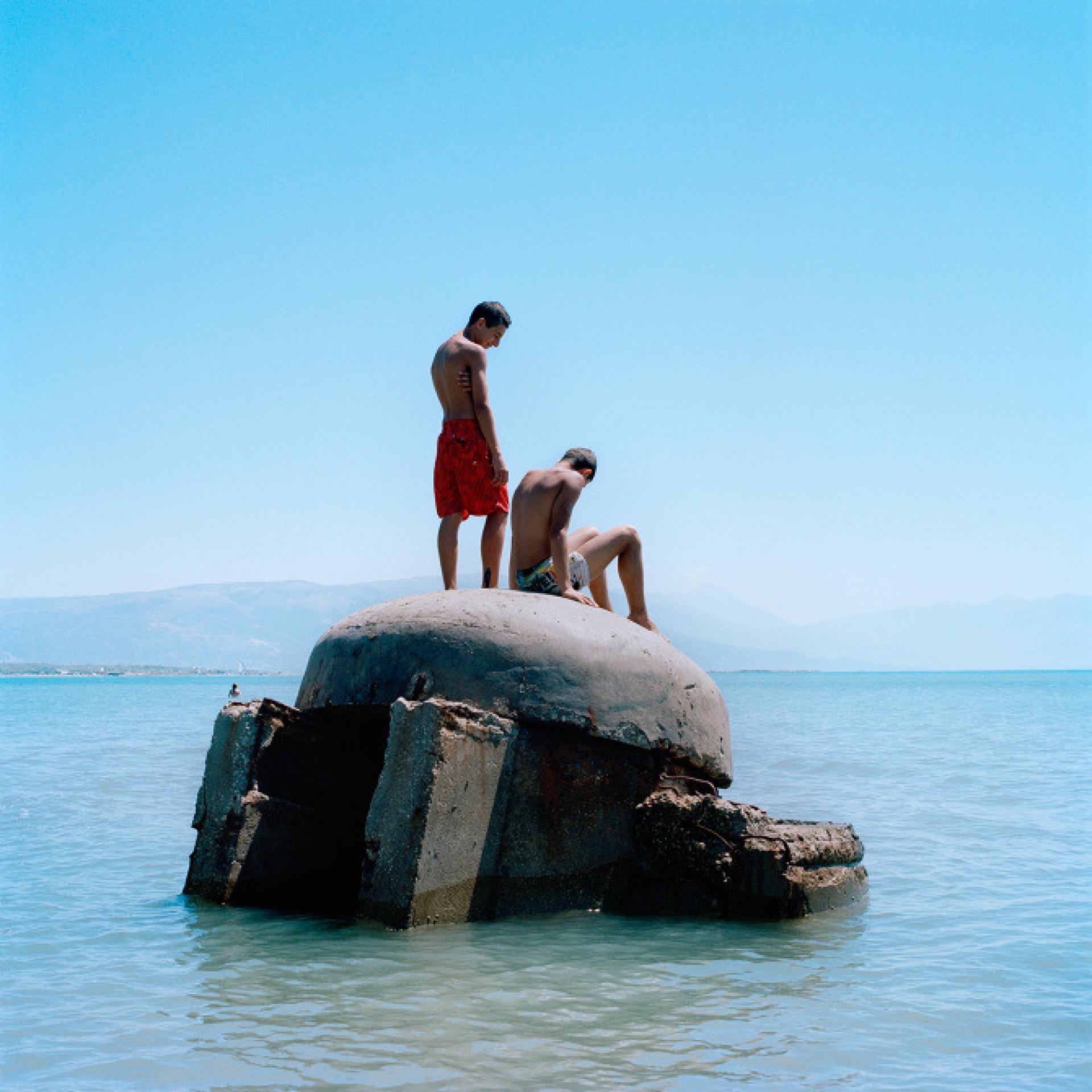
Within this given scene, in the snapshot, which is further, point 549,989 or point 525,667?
point 525,667

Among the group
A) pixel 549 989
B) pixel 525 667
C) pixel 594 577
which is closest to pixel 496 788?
pixel 525 667

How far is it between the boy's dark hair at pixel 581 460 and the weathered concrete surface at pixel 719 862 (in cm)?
210

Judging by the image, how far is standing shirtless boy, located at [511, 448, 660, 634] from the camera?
305 inches

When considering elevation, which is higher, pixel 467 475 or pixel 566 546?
pixel 467 475

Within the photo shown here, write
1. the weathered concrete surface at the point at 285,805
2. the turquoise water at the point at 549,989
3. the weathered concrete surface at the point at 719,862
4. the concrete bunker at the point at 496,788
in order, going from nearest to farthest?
the turquoise water at the point at 549,989 → the concrete bunker at the point at 496,788 → the weathered concrete surface at the point at 719,862 → the weathered concrete surface at the point at 285,805

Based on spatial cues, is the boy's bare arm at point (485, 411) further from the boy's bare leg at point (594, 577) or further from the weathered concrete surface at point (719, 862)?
the weathered concrete surface at point (719, 862)

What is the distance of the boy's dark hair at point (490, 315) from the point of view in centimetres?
812

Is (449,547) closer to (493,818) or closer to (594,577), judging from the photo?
(594,577)

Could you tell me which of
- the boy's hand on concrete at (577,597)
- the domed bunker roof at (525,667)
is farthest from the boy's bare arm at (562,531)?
the domed bunker roof at (525,667)

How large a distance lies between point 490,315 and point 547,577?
1721 mm

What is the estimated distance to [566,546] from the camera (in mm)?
7707

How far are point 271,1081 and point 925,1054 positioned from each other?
250 cm

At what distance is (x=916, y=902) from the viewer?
8219 mm

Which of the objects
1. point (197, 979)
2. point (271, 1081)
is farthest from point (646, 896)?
point (271, 1081)
